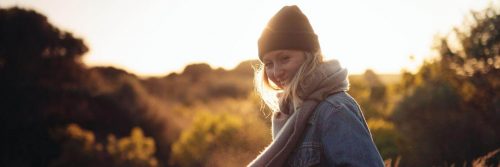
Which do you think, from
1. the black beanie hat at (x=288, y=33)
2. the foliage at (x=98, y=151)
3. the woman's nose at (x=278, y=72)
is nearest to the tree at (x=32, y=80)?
the foliage at (x=98, y=151)

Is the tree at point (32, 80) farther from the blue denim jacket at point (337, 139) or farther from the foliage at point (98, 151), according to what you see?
the blue denim jacket at point (337, 139)

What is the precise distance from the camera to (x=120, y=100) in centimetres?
5016

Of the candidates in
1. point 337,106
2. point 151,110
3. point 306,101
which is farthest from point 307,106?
point 151,110

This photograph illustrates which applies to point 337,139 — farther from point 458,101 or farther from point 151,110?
point 151,110

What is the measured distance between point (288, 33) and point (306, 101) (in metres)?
0.40

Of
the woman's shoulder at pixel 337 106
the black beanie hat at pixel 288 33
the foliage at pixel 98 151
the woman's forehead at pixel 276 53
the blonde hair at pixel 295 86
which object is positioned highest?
the foliage at pixel 98 151

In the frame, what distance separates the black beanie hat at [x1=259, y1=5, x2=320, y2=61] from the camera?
240cm

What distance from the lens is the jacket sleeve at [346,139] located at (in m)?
1.87

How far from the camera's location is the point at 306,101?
2.17 meters

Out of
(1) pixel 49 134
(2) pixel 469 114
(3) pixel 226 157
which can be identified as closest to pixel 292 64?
(3) pixel 226 157

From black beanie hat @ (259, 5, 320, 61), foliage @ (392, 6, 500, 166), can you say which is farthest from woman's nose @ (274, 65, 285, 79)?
foliage @ (392, 6, 500, 166)

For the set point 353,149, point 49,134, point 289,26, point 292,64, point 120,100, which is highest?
point 120,100

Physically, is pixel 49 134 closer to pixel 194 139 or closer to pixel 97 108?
pixel 97 108

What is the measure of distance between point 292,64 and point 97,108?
4770 centimetres
